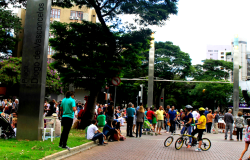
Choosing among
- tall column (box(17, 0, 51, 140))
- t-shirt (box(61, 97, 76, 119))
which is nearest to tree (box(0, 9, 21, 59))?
tall column (box(17, 0, 51, 140))

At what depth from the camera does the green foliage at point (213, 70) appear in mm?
59000

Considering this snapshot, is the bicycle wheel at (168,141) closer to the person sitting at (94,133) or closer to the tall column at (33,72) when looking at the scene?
the person sitting at (94,133)

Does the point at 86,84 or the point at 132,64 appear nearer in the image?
the point at 86,84

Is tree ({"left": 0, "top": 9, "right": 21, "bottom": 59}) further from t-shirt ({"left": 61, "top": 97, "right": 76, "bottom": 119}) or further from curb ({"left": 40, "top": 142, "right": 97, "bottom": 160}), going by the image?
t-shirt ({"left": 61, "top": 97, "right": 76, "bottom": 119})

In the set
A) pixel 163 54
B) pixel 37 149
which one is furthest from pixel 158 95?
pixel 37 149

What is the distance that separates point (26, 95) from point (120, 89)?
48.5 m

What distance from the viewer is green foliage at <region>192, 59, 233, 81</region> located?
194ft

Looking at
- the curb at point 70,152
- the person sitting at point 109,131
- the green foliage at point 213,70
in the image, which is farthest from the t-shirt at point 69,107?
the green foliage at point 213,70

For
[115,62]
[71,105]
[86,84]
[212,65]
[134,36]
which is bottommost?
[71,105]

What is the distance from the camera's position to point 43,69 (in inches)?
424

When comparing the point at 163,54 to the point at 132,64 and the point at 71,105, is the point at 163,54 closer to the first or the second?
the point at 132,64

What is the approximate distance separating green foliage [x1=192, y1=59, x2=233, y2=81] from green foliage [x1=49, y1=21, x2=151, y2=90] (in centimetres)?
4359

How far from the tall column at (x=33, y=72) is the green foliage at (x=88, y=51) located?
208 inches

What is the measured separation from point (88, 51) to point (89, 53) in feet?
0.45
